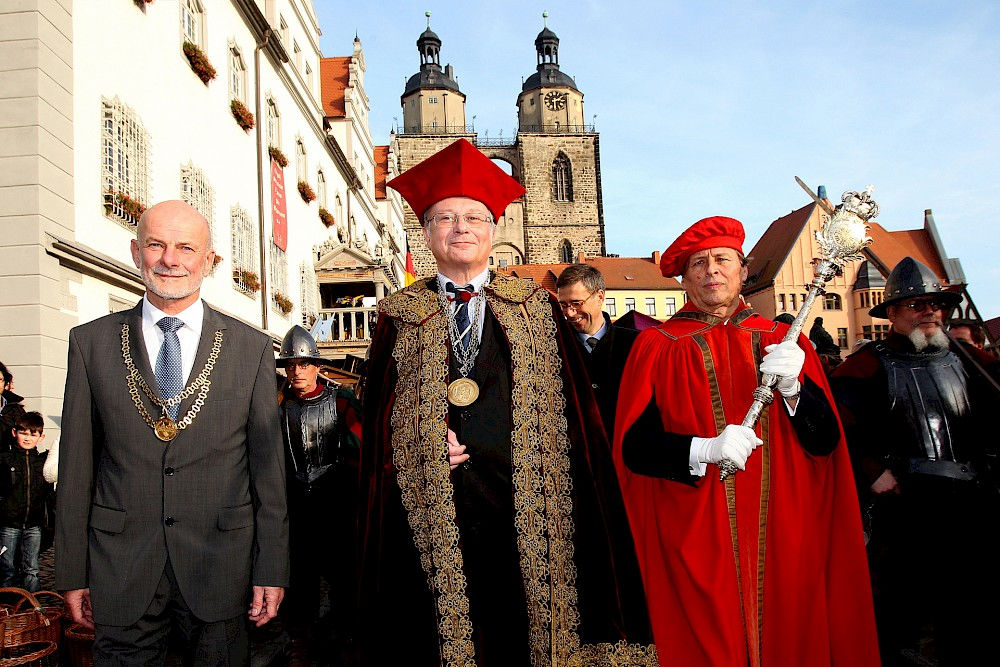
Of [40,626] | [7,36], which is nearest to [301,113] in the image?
[7,36]

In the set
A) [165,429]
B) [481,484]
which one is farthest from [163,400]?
[481,484]

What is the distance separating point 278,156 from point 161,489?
751 inches

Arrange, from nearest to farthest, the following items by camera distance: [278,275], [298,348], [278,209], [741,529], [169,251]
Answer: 1. [169,251]
2. [741,529]
3. [298,348]
4. [278,275]
5. [278,209]

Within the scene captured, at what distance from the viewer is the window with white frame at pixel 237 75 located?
18328mm

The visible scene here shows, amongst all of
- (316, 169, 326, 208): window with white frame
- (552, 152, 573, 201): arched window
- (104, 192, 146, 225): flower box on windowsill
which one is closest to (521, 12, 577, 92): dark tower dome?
(552, 152, 573, 201): arched window

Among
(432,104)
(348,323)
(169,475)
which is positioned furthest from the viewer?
(432,104)

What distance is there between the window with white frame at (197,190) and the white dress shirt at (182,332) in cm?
1225

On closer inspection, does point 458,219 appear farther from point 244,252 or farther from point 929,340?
point 244,252

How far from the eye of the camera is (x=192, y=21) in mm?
15977

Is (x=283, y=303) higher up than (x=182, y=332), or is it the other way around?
(x=283, y=303)

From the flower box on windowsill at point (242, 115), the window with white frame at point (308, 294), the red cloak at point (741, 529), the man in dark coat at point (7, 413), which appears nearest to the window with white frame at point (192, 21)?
the flower box on windowsill at point (242, 115)

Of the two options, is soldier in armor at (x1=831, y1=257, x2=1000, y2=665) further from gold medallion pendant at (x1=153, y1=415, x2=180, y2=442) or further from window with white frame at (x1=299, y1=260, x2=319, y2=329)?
window with white frame at (x1=299, y1=260, x2=319, y2=329)

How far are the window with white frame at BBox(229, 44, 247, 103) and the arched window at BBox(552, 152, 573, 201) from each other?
4779cm

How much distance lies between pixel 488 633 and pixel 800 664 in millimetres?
1634
